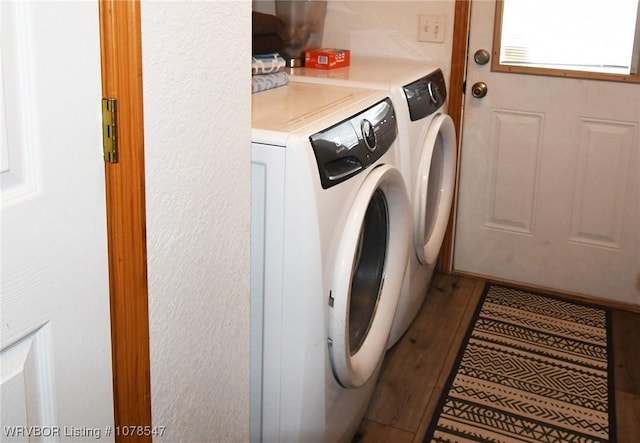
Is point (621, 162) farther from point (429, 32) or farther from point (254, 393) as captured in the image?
point (254, 393)

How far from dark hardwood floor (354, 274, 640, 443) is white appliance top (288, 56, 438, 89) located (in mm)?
855

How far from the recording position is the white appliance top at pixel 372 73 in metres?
2.22

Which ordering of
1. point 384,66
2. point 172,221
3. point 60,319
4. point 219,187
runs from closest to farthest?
1. point 60,319
2. point 172,221
3. point 219,187
4. point 384,66

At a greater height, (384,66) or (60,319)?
(384,66)

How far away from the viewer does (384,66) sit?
8.73ft

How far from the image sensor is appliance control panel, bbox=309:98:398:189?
1517 millimetres

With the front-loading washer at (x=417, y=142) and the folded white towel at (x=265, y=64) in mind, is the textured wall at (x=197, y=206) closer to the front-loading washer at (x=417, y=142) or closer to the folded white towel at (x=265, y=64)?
the folded white towel at (x=265, y=64)

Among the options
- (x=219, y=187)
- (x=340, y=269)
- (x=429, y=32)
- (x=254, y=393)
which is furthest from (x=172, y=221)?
(x=429, y=32)

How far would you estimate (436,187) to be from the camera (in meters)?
2.65

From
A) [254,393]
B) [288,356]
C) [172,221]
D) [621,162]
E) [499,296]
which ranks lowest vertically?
[499,296]

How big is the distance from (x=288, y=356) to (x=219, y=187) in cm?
49

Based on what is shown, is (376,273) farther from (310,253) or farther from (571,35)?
(571,35)

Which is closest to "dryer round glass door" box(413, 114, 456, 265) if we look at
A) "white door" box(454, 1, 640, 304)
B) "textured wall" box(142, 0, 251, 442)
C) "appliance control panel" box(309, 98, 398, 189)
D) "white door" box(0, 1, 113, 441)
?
"white door" box(454, 1, 640, 304)

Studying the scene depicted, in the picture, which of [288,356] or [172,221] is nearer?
[172,221]
